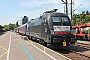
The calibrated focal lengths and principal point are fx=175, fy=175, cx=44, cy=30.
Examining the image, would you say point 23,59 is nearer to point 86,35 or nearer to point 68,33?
point 68,33

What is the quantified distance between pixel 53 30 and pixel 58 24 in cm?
85

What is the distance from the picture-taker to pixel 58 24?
15805 millimetres

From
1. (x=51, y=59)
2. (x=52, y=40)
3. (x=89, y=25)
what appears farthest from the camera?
Answer: (x=89, y=25)

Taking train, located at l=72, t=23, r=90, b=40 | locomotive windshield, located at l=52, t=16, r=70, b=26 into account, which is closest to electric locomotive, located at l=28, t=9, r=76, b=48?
locomotive windshield, located at l=52, t=16, r=70, b=26

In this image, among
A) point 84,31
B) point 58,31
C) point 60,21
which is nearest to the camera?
point 58,31

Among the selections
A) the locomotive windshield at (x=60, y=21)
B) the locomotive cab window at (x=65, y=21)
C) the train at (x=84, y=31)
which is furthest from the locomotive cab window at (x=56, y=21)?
the train at (x=84, y=31)

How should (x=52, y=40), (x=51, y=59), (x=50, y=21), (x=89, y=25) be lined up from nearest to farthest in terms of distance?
(x=51, y=59), (x=52, y=40), (x=50, y=21), (x=89, y=25)

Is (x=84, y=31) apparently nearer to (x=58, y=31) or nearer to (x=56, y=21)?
(x=56, y=21)

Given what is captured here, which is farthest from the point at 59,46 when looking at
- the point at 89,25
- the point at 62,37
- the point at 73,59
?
the point at 89,25

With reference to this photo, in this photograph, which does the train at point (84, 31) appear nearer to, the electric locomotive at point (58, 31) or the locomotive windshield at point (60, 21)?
the locomotive windshield at point (60, 21)

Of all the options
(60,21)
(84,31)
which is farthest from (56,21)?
(84,31)

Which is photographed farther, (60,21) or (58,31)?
(60,21)

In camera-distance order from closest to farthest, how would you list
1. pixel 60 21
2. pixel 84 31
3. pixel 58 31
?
pixel 58 31 → pixel 60 21 → pixel 84 31

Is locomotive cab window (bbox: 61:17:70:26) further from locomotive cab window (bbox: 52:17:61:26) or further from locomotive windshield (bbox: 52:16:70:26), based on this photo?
locomotive cab window (bbox: 52:17:61:26)
